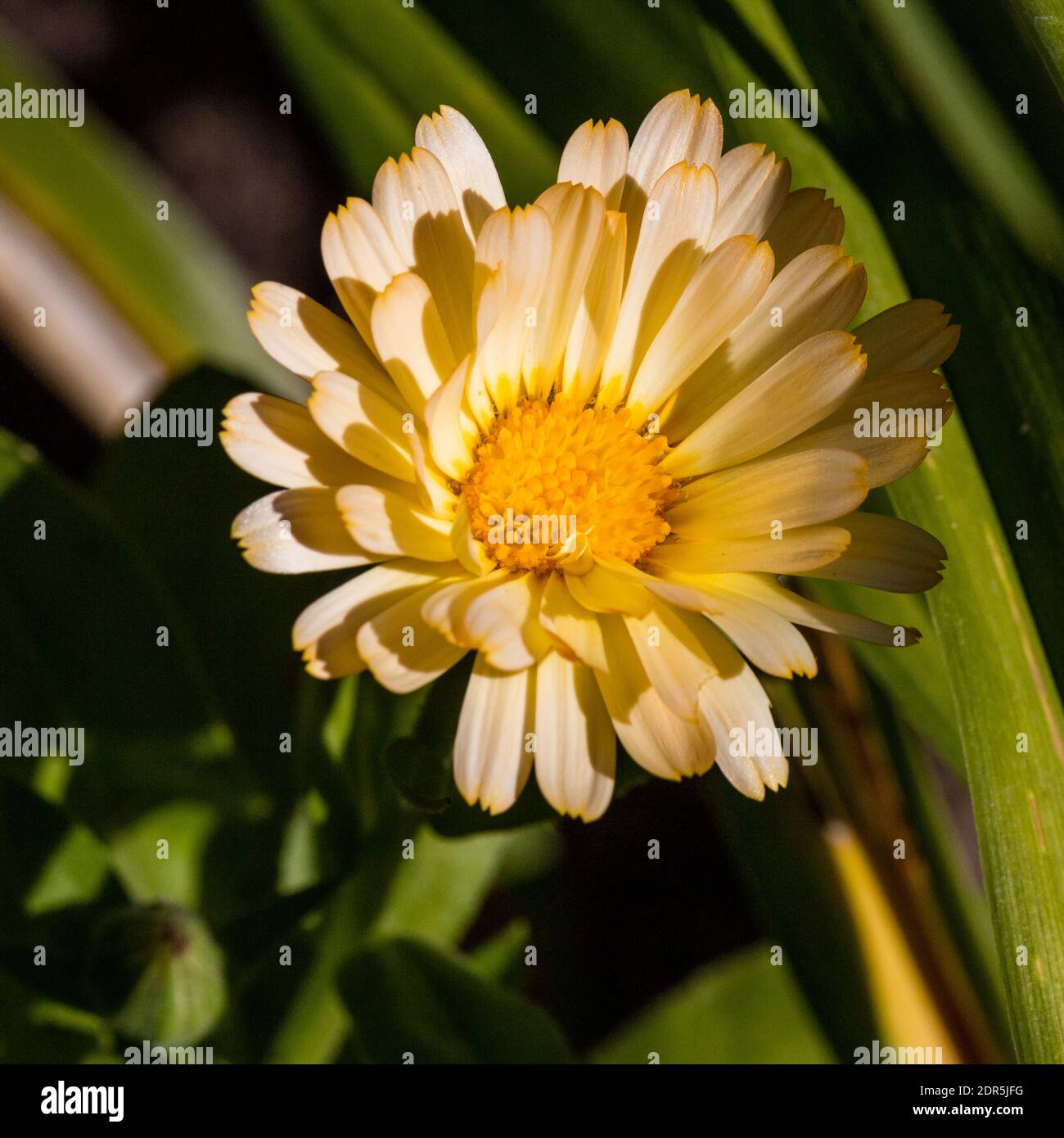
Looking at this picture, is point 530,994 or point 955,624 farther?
point 530,994

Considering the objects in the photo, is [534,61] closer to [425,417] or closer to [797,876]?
[425,417]

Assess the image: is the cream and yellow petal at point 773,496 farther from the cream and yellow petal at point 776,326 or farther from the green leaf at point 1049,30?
the green leaf at point 1049,30

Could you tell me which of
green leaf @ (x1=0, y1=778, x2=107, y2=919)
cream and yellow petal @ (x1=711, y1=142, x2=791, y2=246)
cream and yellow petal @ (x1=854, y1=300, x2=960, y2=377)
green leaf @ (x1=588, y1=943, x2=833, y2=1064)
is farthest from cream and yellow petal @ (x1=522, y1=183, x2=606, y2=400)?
green leaf @ (x1=588, y1=943, x2=833, y2=1064)

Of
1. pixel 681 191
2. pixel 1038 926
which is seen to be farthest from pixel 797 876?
pixel 681 191

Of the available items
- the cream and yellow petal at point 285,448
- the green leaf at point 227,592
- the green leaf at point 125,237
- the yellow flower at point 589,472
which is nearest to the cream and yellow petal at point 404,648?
the yellow flower at point 589,472

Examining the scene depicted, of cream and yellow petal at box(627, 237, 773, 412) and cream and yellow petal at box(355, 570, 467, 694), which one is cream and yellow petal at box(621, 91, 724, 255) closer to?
cream and yellow petal at box(627, 237, 773, 412)

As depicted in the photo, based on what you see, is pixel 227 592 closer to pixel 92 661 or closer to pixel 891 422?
pixel 92 661
